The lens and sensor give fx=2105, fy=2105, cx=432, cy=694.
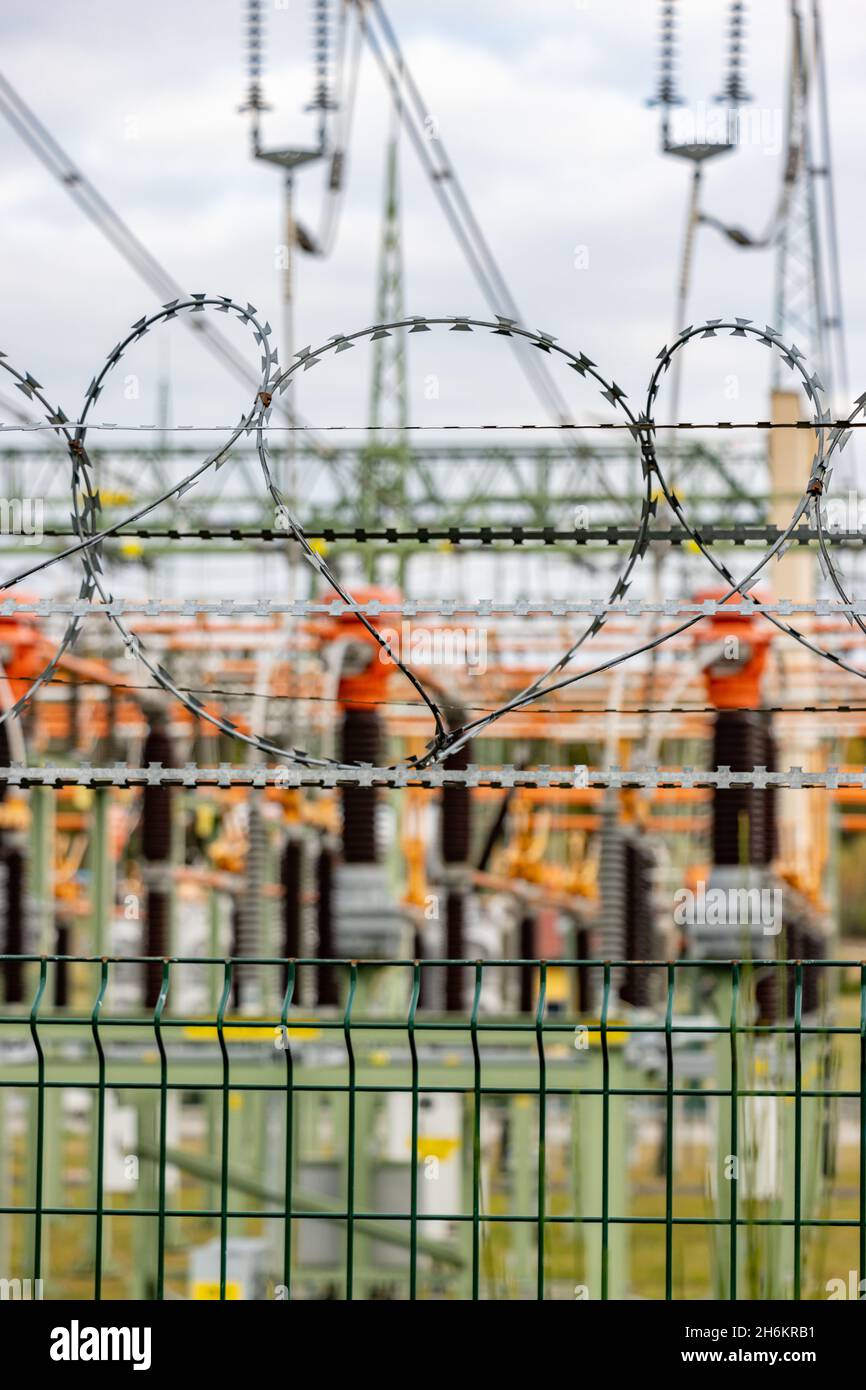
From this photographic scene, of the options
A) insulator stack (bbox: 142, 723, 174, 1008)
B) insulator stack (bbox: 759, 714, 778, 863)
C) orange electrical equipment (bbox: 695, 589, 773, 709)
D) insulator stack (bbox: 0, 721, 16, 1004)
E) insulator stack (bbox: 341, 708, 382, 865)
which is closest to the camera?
orange electrical equipment (bbox: 695, 589, 773, 709)

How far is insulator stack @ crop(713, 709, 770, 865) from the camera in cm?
1209

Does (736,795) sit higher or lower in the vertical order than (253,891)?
higher

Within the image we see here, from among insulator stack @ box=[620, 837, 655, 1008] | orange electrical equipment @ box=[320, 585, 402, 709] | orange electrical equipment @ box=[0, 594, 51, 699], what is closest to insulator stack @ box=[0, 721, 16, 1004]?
orange electrical equipment @ box=[0, 594, 51, 699]

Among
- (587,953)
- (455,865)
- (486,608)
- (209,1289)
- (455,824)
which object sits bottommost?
(209,1289)

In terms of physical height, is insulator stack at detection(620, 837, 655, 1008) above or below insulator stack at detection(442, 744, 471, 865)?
below

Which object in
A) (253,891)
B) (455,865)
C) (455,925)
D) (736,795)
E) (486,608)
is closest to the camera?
(486,608)

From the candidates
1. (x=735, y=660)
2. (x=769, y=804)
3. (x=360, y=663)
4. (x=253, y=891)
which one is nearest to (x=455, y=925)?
(x=253, y=891)

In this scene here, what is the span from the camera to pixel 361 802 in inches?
515

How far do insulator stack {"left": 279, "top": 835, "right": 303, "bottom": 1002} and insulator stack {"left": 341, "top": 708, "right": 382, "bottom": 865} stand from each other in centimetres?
206

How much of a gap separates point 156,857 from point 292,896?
3.65ft

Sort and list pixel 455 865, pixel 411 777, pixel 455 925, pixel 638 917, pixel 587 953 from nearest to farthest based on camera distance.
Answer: pixel 411 777 → pixel 455 865 → pixel 455 925 → pixel 638 917 → pixel 587 953

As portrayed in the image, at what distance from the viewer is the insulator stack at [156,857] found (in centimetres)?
1491

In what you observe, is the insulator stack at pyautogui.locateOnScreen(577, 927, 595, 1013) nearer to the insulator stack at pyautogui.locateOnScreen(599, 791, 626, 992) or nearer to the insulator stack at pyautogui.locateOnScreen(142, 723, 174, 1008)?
the insulator stack at pyautogui.locateOnScreen(599, 791, 626, 992)

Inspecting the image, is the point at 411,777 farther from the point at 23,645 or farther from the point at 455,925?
the point at 455,925
